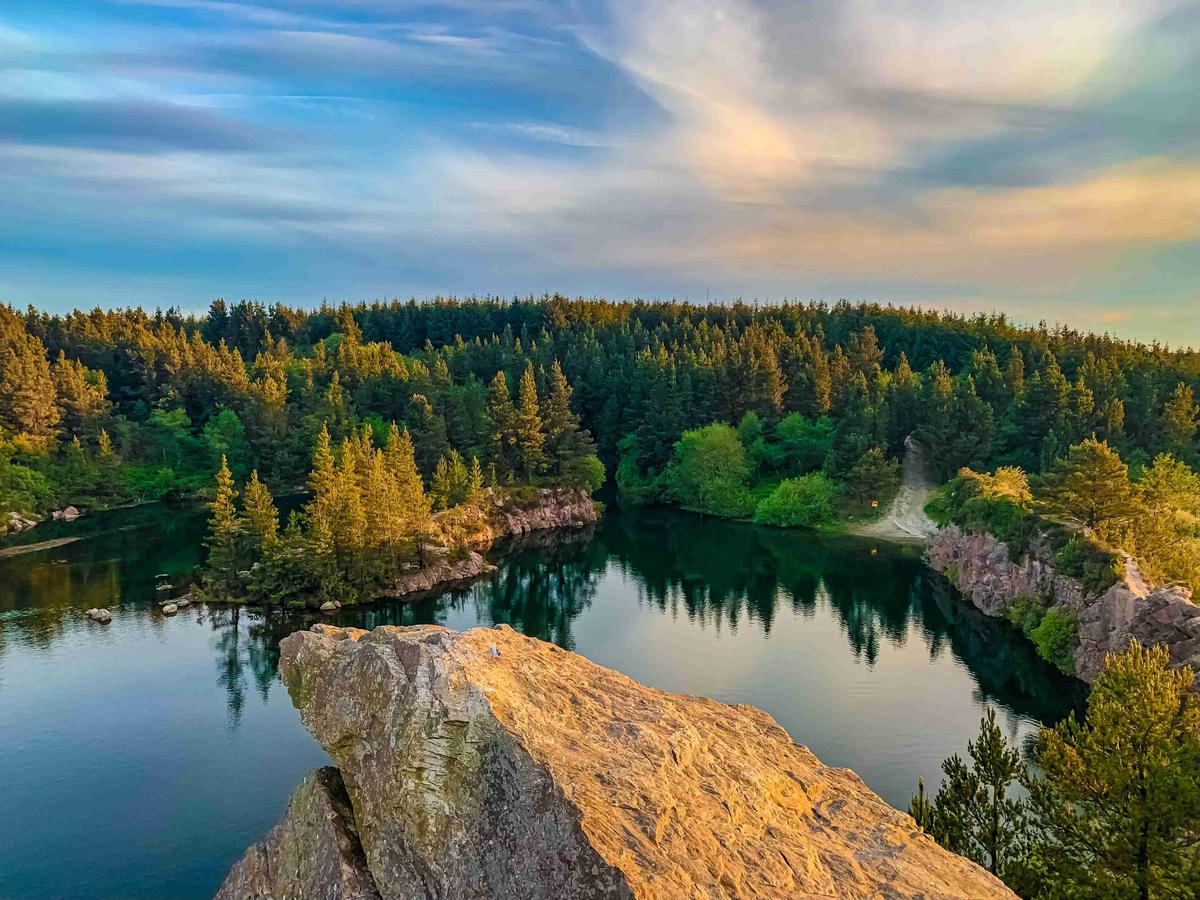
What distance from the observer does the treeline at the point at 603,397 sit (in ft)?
251

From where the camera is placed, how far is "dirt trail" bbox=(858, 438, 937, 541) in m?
71.2

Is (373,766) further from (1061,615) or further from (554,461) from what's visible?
(554,461)

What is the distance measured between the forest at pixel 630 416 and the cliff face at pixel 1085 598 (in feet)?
8.76

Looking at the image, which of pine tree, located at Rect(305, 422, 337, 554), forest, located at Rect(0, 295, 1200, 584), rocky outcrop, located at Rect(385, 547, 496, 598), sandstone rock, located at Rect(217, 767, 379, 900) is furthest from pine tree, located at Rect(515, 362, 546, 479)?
sandstone rock, located at Rect(217, 767, 379, 900)

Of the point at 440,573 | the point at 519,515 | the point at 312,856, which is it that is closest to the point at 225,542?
the point at 440,573

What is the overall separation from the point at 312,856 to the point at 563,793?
18.9 feet

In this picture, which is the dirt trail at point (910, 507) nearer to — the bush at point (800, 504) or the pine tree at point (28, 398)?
the bush at point (800, 504)

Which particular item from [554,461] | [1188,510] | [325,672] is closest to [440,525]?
[554,461]

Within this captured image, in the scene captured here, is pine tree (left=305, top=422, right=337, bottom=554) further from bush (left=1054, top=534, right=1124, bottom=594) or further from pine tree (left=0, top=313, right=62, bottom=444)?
pine tree (left=0, top=313, right=62, bottom=444)

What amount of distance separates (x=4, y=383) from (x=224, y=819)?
6993 cm

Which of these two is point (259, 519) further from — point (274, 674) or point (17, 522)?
point (17, 522)

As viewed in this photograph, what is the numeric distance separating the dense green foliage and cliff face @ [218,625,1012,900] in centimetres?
546

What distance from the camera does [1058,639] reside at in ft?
135

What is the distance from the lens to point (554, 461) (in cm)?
8106
